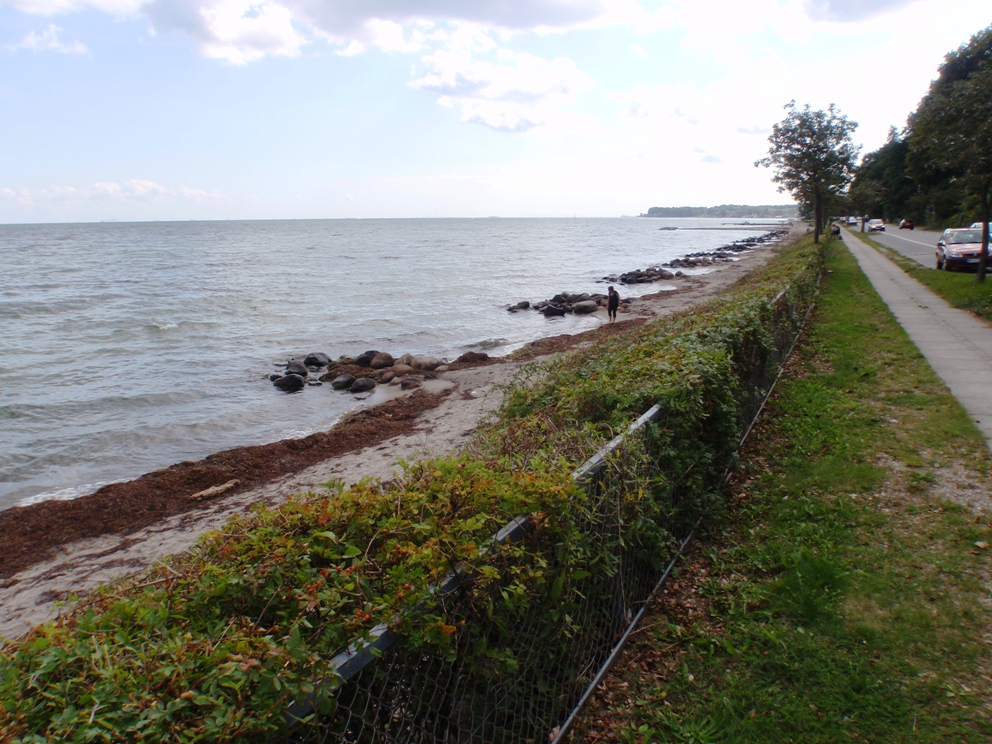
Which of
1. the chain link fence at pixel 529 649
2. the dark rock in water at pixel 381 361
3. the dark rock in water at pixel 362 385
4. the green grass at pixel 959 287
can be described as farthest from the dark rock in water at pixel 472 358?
the chain link fence at pixel 529 649

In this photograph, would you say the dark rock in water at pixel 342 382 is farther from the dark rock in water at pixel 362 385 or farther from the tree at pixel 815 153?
the tree at pixel 815 153

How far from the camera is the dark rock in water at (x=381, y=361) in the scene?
19.8 metres

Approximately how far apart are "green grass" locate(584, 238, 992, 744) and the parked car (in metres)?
20.4

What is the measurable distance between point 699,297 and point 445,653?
30663mm

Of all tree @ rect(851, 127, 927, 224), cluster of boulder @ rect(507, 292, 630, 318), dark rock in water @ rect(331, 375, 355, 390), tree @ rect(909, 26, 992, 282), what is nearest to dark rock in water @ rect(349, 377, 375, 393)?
dark rock in water @ rect(331, 375, 355, 390)

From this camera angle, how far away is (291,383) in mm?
17719

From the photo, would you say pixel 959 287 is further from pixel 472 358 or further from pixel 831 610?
pixel 831 610

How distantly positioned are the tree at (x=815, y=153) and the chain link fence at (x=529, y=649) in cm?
3354

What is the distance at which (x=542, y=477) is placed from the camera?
309 centimetres

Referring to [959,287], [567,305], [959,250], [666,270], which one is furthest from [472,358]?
[666,270]

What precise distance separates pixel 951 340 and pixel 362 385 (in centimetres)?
1415

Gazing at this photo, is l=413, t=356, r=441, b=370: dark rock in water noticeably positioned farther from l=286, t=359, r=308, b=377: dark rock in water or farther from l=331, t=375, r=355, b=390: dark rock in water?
l=286, t=359, r=308, b=377: dark rock in water

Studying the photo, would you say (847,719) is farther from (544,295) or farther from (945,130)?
(544,295)

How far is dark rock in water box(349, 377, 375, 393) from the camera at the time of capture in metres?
17.5
